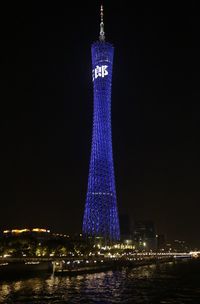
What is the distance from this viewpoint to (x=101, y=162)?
59938mm

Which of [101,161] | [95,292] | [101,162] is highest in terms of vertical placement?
[101,161]

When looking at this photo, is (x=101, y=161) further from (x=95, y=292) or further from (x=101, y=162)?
(x=95, y=292)

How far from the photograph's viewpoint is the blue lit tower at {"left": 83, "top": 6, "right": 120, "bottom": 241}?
196 feet

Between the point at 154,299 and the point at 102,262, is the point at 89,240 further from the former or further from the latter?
the point at 154,299

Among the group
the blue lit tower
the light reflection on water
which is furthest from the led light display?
the light reflection on water

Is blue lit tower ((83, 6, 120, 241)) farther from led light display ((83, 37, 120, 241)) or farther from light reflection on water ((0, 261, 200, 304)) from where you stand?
light reflection on water ((0, 261, 200, 304))

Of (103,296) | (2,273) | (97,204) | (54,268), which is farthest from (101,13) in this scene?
(103,296)

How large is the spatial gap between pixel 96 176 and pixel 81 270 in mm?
12453

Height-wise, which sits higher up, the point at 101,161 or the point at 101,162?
the point at 101,161

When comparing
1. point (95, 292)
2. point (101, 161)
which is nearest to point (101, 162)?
point (101, 161)

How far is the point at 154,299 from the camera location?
96.0 feet

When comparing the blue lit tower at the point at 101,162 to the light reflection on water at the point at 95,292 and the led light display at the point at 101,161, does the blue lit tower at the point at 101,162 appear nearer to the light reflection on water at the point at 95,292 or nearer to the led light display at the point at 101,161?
the led light display at the point at 101,161

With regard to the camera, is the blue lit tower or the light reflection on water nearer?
the light reflection on water

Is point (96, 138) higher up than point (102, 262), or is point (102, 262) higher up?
point (96, 138)
